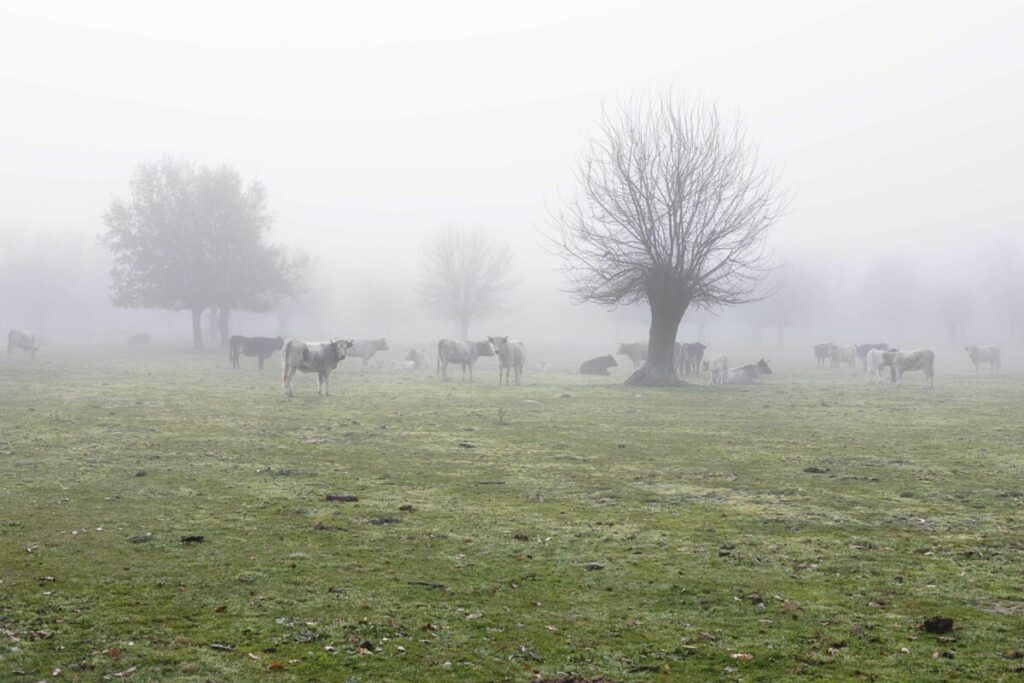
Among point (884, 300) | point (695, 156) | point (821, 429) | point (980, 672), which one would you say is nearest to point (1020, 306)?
point (884, 300)

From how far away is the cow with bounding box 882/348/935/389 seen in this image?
1203 inches

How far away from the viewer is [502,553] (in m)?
7.35

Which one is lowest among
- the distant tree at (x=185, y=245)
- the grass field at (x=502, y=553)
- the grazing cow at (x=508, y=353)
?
the grass field at (x=502, y=553)

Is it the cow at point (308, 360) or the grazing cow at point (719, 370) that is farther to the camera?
the grazing cow at point (719, 370)

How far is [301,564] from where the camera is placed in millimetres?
6875

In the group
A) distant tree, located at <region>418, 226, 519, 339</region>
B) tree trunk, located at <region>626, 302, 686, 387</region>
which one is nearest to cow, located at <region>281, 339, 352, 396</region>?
tree trunk, located at <region>626, 302, 686, 387</region>

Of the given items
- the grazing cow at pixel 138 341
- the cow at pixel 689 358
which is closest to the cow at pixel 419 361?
the cow at pixel 689 358

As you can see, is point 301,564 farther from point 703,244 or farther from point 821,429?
point 703,244

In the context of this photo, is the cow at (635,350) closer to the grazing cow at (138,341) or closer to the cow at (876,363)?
the cow at (876,363)

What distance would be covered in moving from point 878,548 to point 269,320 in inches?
4188

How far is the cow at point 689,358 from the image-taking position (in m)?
37.8

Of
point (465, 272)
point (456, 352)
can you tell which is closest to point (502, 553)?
point (456, 352)

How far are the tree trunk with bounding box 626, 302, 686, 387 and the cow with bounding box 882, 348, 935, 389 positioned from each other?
996 centimetres

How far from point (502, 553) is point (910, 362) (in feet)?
96.4
